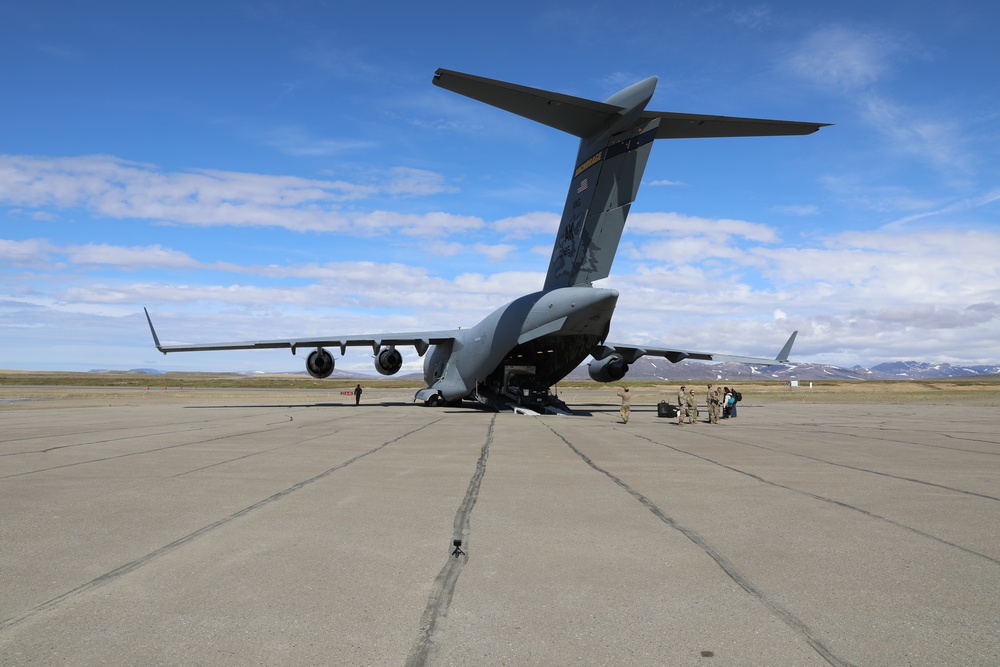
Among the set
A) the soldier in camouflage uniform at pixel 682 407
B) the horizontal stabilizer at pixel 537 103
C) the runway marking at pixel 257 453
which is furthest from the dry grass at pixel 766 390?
the runway marking at pixel 257 453

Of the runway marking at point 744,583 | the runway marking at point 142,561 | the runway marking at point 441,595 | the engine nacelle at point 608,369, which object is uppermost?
the engine nacelle at point 608,369

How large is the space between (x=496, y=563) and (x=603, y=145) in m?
17.5

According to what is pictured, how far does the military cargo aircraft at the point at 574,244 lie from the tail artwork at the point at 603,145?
0.03 metres

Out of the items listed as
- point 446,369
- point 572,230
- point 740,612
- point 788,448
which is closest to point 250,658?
point 740,612

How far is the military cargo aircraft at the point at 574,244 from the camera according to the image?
18.0 m

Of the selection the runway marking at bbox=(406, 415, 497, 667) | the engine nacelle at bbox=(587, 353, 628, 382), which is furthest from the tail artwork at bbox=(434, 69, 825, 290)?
the runway marking at bbox=(406, 415, 497, 667)

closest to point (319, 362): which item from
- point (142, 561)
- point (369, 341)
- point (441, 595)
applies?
point (369, 341)

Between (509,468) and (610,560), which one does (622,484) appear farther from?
(610,560)

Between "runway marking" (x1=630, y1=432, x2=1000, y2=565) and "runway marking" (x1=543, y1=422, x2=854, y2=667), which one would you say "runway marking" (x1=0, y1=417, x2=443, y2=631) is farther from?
"runway marking" (x1=630, y1=432, x2=1000, y2=565)

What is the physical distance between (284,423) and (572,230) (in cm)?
1071

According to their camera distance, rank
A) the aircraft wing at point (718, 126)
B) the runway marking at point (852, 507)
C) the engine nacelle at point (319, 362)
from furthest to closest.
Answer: the engine nacelle at point (319, 362) → the aircraft wing at point (718, 126) → the runway marking at point (852, 507)

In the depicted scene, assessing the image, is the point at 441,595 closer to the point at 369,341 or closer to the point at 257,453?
the point at 257,453

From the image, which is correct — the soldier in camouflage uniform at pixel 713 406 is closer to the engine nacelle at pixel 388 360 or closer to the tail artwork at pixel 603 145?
the tail artwork at pixel 603 145

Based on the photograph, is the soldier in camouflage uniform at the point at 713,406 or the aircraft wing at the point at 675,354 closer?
the soldier in camouflage uniform at the point at 713,406
